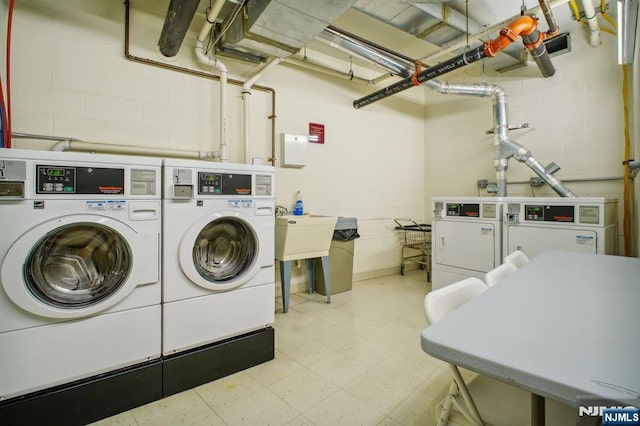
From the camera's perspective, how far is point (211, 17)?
2.25m

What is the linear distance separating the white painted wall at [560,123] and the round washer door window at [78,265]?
411 cm

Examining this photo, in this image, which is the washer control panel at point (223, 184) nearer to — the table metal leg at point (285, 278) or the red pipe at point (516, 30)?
the table metal leg at point (285, 278)

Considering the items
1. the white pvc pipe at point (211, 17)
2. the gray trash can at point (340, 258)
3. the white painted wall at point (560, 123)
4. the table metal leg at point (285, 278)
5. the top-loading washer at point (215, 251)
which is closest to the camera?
the top-loading washer at point (215, 251)

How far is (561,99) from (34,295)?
4.84m

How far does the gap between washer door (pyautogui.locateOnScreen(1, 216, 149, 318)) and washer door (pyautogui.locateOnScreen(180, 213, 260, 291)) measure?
0.94ft

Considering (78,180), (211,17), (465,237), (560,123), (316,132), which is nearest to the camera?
(78,180)

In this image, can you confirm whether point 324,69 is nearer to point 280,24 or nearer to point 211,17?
point 280,24

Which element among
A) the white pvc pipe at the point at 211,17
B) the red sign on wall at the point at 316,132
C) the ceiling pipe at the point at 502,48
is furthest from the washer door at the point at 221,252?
the ceiling pipe at the point at 502,48

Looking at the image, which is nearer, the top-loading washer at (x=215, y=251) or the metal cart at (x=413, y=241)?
the top-loading washer at (x=215, y=251)

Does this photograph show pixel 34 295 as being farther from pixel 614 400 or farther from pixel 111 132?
pixel 614 400

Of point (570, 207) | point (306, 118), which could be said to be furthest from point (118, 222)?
point (570, 207)

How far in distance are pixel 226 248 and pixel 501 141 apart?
3.25m

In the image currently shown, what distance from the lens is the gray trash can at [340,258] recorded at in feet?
11.1

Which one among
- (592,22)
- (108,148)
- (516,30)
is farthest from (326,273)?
(592,22)
